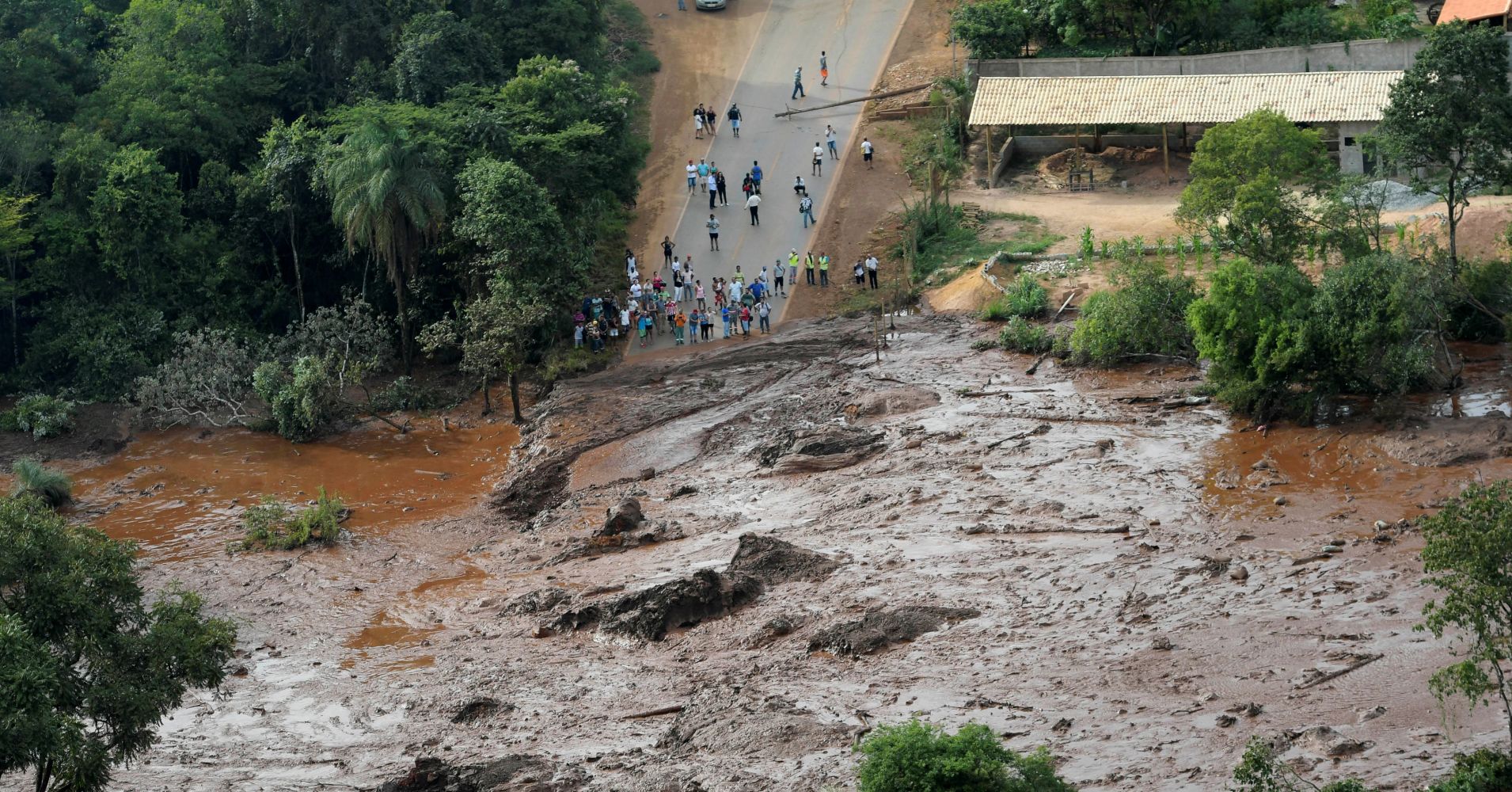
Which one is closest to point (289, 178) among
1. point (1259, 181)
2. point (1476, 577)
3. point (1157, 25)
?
point (1259, 181)

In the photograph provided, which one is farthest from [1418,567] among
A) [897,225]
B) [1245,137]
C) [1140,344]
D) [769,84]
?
[769,84]

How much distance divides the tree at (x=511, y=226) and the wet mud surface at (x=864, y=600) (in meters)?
4.80

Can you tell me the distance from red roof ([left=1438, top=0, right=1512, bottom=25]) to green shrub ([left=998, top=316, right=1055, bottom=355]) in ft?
50.4

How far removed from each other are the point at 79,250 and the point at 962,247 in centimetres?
2360

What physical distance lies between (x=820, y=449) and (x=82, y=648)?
57.4 ft

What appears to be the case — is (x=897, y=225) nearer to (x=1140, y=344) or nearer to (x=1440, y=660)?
(x=1140, y=344)

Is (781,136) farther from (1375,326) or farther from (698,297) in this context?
(1375,326)

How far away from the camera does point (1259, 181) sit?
35344 mm

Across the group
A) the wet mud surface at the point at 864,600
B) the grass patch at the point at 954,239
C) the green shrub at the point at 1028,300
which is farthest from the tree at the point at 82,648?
the grass patch at the point at 954,239

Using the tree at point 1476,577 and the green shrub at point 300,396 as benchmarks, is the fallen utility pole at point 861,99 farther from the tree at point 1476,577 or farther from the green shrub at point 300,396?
the tree at point 1476,577

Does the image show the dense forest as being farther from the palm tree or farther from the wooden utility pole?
the wooden utility pole

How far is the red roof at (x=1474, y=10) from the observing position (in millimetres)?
43750

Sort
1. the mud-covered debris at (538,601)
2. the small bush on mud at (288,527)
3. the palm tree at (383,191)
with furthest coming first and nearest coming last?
the palm tree at (383,191) < the small bush on mud at (288,527) < the mud-covered debris at (538,601)

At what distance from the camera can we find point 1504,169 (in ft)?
110
